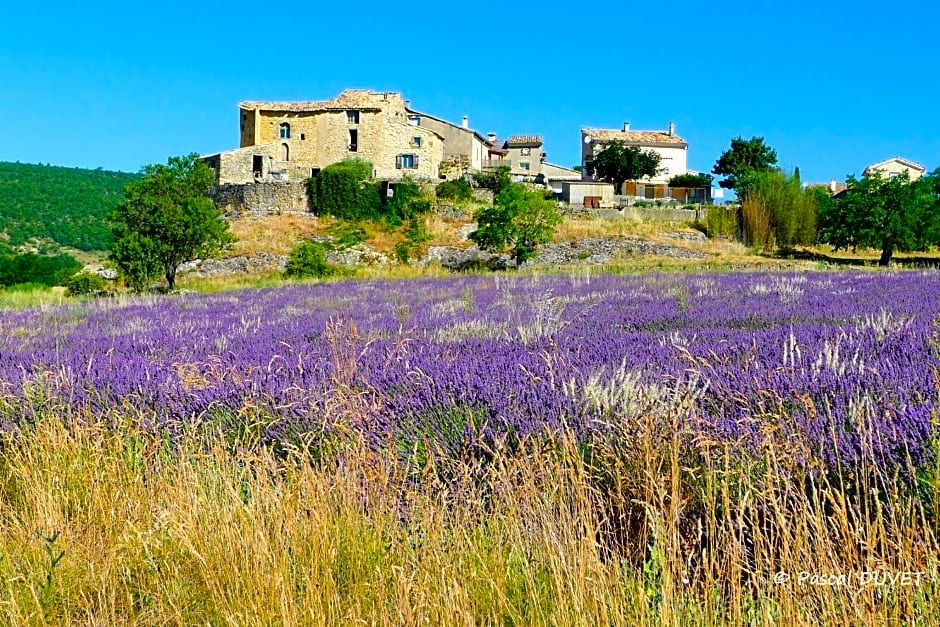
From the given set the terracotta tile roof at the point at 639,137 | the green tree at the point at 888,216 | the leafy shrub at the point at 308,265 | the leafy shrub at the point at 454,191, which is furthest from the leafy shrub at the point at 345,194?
the green tree at the point at 888,216

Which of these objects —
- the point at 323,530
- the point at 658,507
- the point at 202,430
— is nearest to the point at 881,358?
the point at 658,507

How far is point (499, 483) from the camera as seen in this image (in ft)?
8.35

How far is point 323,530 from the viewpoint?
96.5 inches

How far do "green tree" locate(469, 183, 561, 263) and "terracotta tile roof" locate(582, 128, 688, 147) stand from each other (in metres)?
38.2

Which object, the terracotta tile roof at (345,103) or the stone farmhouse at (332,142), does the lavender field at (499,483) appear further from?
the terracotta tile roof at (345,103)

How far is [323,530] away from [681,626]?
128 cm

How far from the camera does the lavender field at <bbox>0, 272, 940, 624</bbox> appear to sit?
1.98m

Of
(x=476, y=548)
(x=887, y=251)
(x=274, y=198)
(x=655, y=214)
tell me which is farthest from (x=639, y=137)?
(x=476, y=548)

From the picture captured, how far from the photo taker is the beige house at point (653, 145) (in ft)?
246

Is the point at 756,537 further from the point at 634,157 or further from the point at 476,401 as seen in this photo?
the point at 634,157

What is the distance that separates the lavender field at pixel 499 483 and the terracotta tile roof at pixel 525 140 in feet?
258

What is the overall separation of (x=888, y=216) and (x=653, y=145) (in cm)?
4131

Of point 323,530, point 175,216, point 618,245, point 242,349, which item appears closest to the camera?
point 323,530

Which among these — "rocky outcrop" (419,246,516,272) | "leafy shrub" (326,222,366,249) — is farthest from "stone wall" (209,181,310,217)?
"rocky outcrop" (419,246,516,272)
